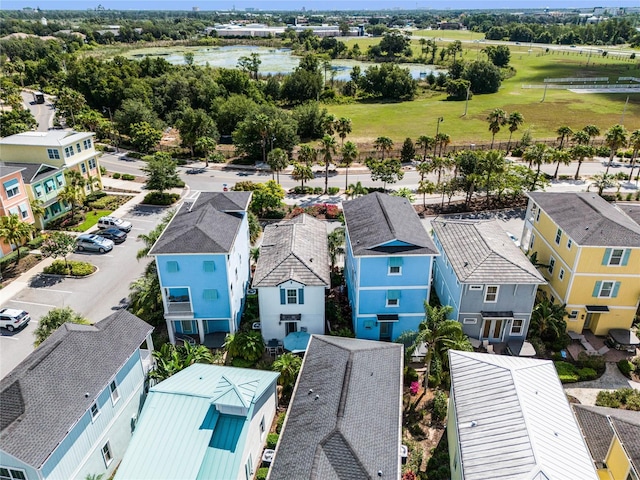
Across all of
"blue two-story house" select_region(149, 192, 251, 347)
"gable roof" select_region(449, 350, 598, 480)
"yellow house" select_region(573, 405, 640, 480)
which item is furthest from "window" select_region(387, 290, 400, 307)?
"yellow house" select_region(573, 405, 640, 480)

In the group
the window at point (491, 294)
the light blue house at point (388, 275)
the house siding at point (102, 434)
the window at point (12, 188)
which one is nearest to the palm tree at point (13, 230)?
the window at point (12, 188)

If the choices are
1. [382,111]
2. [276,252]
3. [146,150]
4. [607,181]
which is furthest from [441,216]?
[382,111]

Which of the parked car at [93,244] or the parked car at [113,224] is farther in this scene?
the parked car at [113,224]

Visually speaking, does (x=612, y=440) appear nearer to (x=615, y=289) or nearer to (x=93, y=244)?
(x=615, y=289)

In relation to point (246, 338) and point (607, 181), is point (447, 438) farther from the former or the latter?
point (607, 181)

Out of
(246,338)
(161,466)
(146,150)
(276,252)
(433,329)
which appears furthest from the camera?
(146,150)

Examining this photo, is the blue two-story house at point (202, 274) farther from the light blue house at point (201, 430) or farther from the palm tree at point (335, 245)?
the palm tree at point (335, 245)

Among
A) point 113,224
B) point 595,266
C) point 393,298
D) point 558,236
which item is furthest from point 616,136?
point 113,224
